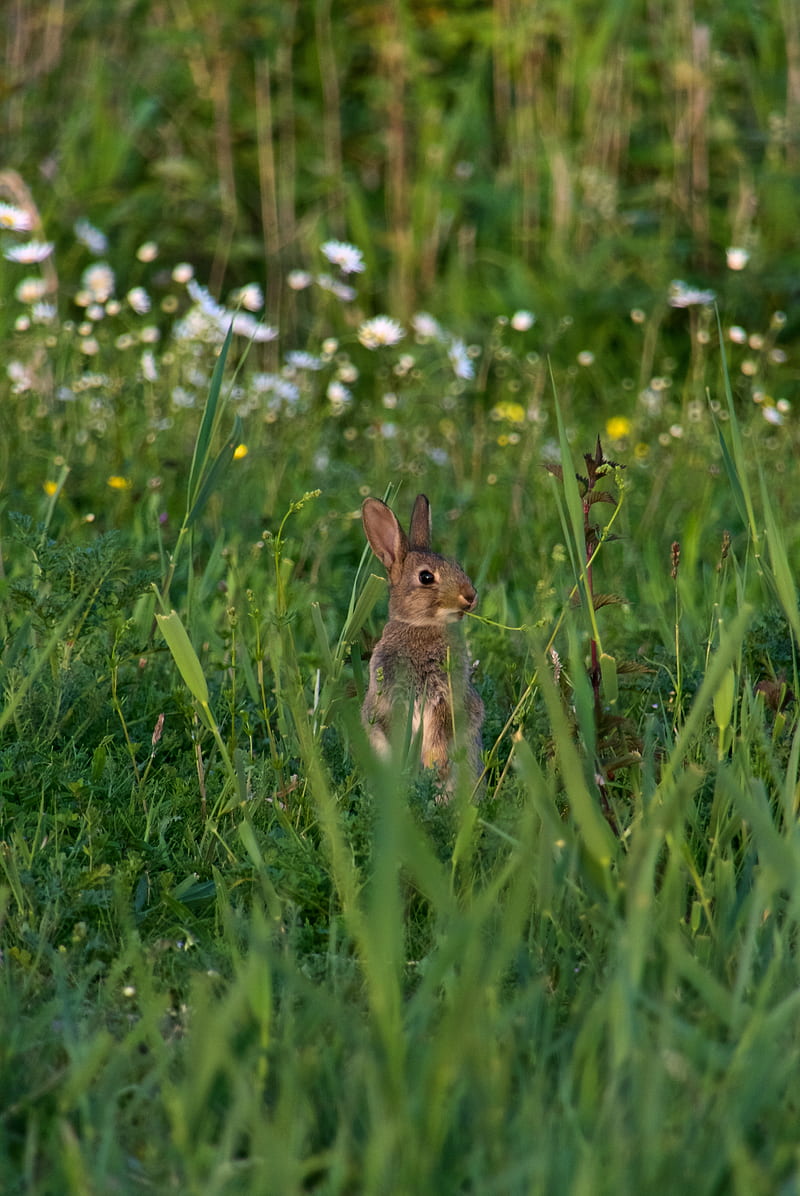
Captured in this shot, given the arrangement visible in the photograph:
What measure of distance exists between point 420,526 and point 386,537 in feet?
0.41

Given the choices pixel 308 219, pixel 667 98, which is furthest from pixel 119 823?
pixel 667 98

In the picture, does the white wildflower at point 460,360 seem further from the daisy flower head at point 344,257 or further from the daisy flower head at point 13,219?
the daisy flower head at point 13,219

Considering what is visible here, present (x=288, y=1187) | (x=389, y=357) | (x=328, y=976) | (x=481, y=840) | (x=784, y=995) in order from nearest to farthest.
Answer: (x=288, y=1187), (x=784, y=995), (x=328, y=976), (x=481, y=840), (x=389, y=357)

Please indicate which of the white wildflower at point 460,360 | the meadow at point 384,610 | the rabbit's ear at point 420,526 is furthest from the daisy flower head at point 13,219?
A: the rabbit's ear at point 420,526

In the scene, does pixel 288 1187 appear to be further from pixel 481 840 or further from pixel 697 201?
pixel 697 201

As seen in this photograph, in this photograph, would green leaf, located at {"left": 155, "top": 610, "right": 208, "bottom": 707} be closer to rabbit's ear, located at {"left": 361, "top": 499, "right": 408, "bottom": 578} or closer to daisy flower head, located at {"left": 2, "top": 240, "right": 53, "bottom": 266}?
rabbit's ear, located at {"left": 361, "top": 499, "right": 408, "bottom": 578}

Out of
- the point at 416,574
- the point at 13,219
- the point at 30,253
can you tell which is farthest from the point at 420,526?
the point at 13,219

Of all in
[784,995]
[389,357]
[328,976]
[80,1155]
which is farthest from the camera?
[389,357]

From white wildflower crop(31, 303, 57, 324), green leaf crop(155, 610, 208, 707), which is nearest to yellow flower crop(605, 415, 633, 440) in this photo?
white wildflower crop(31, 303, 57, 324)

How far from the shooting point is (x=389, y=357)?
266 inches

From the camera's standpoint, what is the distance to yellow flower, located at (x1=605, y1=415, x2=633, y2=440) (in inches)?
245

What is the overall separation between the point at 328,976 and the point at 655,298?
525 centimetres

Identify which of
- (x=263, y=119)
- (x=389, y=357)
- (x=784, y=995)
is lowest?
(x=389, y=357)

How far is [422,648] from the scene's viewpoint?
354 centimetres
